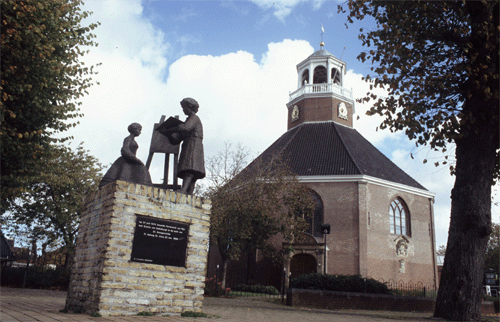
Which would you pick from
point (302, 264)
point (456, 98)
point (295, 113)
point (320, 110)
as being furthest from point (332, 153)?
point (456, 98)

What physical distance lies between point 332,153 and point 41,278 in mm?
21770

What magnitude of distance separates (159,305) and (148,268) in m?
0.71

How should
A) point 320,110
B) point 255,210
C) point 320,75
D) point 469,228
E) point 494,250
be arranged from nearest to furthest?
1. point 469,228
2. point 255,210
3. point 320,110
4. point 320,75
5. point 494,250

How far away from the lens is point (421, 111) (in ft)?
38.4

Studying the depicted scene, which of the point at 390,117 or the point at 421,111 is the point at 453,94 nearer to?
the point at 421,111

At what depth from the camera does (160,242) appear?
7.77 meters

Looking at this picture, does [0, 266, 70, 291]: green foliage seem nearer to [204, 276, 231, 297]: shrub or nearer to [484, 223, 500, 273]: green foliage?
[204, 276, 231, 297]: shrub

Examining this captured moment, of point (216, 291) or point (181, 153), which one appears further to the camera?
point (216, 291)

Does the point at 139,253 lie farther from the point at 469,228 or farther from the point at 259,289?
the point at 259,289

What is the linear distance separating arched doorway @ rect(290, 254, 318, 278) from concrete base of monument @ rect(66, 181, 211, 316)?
2111cm

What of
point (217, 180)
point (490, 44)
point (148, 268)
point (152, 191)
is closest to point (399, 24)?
point (490, 44)

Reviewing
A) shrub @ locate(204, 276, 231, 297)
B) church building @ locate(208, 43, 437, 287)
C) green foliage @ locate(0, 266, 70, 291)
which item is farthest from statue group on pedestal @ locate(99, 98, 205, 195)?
church building @ locate(208, 43, 437, 287)

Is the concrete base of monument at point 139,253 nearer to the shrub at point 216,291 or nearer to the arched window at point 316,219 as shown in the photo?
the shrub at point 216,291

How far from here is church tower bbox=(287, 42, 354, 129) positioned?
1428 inches
